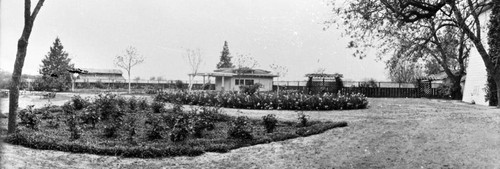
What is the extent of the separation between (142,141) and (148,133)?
1.10ft

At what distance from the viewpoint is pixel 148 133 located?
1008cm

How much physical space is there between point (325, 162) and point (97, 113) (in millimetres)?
7340

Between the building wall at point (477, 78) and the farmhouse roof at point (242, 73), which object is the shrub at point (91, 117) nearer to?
the building wall at point (477, 78)

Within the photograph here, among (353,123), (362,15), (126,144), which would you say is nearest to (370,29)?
(362,15)

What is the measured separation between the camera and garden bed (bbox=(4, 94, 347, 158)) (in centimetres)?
849

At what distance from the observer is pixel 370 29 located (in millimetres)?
11883

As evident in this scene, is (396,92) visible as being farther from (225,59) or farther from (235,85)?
(225,59)

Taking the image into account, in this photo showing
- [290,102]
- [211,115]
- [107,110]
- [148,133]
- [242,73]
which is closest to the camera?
[148,133]

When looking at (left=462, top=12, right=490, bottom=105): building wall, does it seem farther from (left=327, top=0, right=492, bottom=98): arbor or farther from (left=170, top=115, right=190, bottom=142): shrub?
(left=170, top=115, right=190, bottom=142): shrub

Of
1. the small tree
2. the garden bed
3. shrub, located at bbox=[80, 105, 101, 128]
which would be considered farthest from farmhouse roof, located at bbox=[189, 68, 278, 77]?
shrub, located at bbox=[80, 105, 101, 128]

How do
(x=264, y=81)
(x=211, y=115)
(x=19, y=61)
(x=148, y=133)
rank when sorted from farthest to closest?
(x=264, y=81), (x=211, y=115), (x=148, y=133), (x=19, y=61)

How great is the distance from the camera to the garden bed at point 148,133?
8.49m

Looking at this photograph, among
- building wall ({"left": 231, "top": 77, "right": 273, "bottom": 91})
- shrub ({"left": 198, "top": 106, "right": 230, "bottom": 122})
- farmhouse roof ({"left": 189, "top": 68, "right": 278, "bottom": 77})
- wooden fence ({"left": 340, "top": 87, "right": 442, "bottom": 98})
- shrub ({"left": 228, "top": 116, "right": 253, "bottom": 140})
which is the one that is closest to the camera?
shrub ({"left": 228, "top": 116, "right": 253, "bottom": 140})

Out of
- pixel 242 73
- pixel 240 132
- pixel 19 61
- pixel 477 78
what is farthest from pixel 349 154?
pixel 242 73
